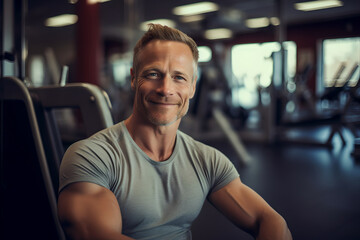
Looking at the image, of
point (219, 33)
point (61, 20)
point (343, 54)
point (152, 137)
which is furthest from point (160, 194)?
point (219, 33)

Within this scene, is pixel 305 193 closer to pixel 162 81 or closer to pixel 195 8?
pixel 162 81

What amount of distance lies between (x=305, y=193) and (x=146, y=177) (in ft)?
5.19

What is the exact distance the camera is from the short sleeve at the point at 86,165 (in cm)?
72

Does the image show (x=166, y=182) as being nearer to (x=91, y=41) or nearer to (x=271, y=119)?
(x=271, y=119)

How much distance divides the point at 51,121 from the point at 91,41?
4.17 m

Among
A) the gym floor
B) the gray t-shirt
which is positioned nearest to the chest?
the gray t-shirt

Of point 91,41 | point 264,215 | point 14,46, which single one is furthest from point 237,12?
point 264,215

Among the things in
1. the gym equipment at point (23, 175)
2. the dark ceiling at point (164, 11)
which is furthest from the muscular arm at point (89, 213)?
the dark ceiling at point (164, 11)

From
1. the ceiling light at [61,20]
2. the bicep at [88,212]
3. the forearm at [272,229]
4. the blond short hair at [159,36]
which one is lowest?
the forearm at [272,229]

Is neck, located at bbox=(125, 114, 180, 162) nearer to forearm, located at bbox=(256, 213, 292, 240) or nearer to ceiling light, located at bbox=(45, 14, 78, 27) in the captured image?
forearm, located at bbox=(256, 213, 292, 240)

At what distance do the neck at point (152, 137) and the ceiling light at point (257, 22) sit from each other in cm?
781

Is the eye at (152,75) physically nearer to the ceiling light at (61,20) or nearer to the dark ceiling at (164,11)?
the dark ceiling at (164,11)

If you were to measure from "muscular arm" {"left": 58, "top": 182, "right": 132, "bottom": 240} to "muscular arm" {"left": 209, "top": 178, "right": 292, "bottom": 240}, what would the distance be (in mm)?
325

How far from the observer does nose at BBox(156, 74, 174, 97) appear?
0.83 metres
